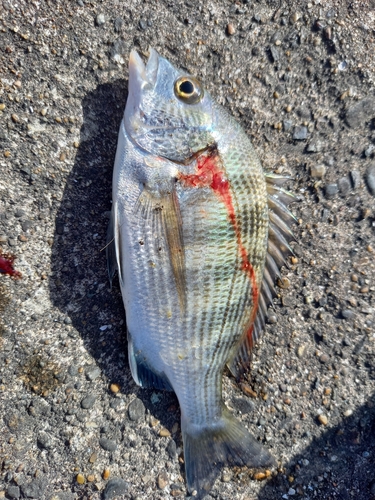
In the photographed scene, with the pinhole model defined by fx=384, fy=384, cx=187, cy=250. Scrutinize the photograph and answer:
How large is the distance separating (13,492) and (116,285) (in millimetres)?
1155

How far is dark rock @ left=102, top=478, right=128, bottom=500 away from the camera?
1991mm

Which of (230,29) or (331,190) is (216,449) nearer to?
(331,190)

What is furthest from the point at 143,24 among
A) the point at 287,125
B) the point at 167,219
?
the point at 167,219

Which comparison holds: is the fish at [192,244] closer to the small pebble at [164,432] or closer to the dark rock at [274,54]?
the small pebble at [164,432]

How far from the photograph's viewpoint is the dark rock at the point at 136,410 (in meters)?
2.06

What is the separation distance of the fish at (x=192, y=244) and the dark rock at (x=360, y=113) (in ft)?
1.89

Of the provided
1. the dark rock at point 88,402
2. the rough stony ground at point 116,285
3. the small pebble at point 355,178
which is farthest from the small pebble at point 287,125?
the dark rock at point 88,402

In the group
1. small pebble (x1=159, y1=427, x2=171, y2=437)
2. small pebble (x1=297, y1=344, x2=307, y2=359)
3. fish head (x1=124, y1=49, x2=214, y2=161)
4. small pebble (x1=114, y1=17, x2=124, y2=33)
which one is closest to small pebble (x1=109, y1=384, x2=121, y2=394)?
small pebble (x1=159, y1=427, x2=171, y2=437)

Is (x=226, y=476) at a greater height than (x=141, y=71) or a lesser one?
lesser

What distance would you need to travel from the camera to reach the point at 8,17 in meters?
1.84

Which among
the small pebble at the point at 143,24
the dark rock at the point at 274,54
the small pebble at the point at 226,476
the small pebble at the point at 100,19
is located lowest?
the small pebble at the point at 226,476

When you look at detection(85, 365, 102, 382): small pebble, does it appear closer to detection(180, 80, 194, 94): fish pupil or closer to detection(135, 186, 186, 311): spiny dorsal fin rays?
detection(135, 186, 186, 311): spiny dorsal fin rays

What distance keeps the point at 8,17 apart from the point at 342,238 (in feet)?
6.68

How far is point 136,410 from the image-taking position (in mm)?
2072
